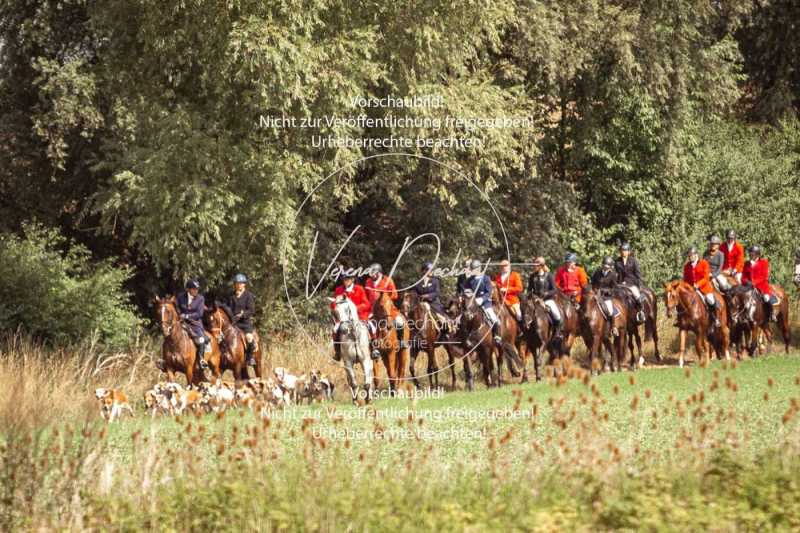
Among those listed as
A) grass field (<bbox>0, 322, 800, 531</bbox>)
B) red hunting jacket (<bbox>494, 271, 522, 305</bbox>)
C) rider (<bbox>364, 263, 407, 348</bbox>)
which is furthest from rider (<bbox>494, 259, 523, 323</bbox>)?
grass field (<bbox>0, 322, 800, 531</bbox>)

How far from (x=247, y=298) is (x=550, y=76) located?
10.0m

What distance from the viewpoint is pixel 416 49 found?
902 inches

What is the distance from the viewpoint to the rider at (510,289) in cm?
2167

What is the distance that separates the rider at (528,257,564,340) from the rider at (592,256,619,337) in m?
1.07

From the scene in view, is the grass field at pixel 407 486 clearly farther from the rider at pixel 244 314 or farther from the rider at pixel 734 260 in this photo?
the rider at pixel 734 260

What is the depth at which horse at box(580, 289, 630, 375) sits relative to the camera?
74.7ft

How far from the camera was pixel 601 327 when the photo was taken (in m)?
23.0

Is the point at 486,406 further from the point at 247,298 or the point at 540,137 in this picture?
the point at 540,137

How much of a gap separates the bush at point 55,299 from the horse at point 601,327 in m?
8.94

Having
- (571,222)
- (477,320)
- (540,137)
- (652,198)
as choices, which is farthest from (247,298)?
(652,198)

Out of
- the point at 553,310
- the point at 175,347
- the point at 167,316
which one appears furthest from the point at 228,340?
the point at 553,310

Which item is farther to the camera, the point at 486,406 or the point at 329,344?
the point at 329,344

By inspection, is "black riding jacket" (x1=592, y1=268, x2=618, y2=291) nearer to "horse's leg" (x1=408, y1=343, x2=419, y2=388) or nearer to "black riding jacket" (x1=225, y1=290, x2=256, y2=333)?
"horse's leg" (x1=408, y1=343, x2=419, y2=388)

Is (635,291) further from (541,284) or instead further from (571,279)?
(541,284)
